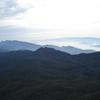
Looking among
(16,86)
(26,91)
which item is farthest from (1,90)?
(26,91)

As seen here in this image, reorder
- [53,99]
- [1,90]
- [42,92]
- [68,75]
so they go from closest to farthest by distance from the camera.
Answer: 1. [53,99]
2. [42,92]
3. [1,90]
4. [68,75]

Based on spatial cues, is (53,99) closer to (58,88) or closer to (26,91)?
(58,88)

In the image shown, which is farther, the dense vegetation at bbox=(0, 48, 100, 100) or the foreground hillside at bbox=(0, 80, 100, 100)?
the dense vegetation at bbox=(0, 48, 100, 100)

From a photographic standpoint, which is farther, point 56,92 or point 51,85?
point 51,85

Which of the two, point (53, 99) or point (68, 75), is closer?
point (53, 99)

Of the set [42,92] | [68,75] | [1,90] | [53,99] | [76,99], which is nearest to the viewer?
[76,99]

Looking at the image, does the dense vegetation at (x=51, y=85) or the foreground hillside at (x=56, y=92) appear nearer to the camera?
the foreground hillside at (x=56, y=92)

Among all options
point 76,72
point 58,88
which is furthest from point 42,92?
point 76,72

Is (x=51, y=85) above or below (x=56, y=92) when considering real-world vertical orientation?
above

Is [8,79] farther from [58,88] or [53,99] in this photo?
[53,99]
